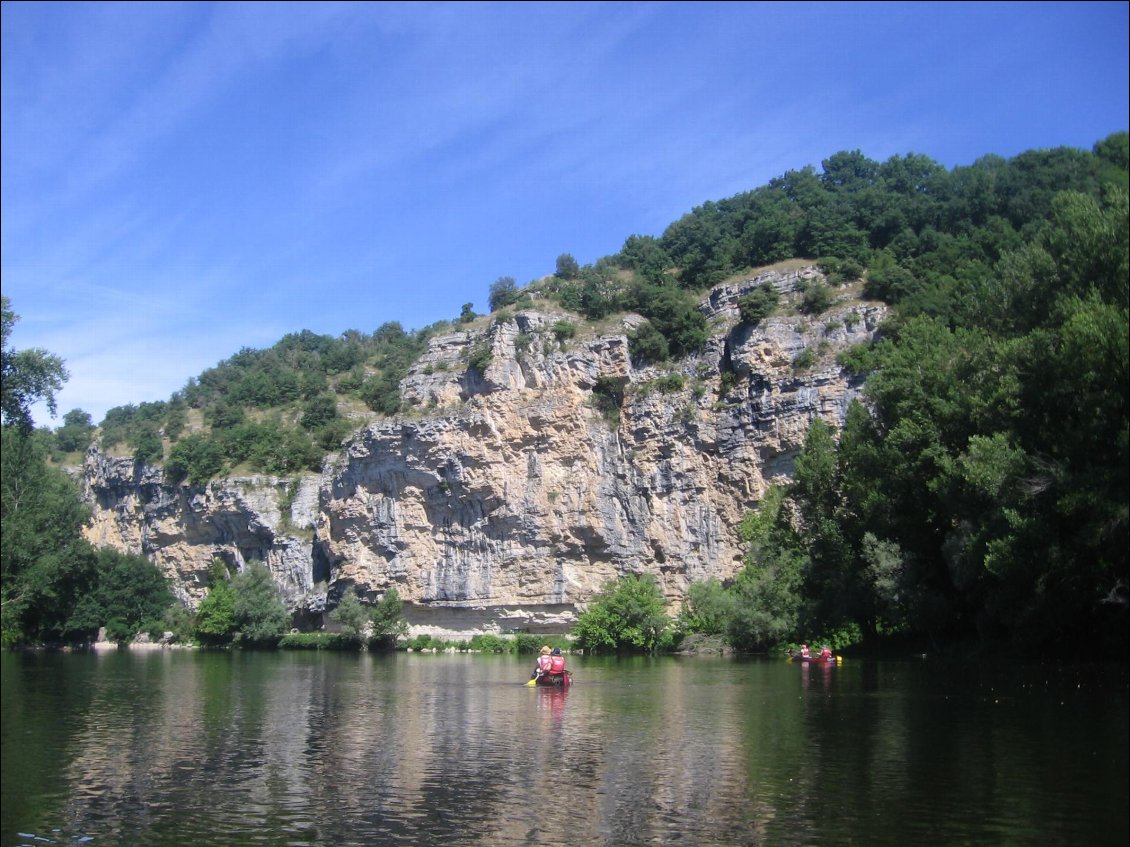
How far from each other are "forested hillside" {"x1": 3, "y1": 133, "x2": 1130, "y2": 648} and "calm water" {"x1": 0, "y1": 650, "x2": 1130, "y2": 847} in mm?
4015

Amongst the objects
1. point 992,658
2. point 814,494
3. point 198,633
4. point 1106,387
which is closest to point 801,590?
point 814,494

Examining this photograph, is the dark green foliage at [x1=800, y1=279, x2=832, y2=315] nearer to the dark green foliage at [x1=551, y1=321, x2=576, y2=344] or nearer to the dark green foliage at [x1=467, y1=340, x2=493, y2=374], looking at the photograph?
the dark green foliage at [x1=551, y1=321, x2=576, y2=344]

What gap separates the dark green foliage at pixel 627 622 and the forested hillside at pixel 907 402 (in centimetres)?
188

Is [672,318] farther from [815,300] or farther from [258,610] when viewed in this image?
[258,610]

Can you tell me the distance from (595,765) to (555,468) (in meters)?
48.8

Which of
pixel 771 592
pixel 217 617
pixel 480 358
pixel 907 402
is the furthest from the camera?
pixel 480 358

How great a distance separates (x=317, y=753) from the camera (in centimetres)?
1850

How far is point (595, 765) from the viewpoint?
16.7 metres

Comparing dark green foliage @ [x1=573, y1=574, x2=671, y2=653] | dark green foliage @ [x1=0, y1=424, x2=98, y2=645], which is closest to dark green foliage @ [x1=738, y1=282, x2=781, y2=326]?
dark green foliage @ [x1=573, y1=574, x2=671, y2=653]

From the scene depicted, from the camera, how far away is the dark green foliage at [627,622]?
177 ft

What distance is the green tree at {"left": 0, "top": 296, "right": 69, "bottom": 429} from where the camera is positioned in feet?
77.8

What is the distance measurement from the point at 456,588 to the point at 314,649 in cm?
1022

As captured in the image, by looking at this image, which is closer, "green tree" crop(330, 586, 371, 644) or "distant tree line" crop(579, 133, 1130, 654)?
"distant tree line" crop(579, 133, 1130, 654)

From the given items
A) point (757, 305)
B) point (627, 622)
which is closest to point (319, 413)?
point (627, 622)
